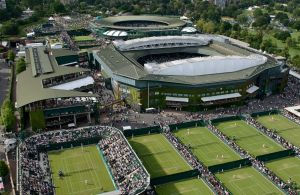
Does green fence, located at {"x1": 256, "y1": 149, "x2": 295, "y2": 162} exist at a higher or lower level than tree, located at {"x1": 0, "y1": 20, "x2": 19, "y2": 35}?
lower

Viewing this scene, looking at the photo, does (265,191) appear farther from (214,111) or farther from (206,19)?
(206,19)

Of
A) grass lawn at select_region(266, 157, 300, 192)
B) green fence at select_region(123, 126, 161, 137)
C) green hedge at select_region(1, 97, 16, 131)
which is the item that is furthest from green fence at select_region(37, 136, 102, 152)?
grass lawn at select_region(266, 157, 300, 192)

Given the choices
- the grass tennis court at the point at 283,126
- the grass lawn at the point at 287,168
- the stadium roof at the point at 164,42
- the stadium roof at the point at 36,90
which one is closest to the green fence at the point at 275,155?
the grass lawn at the point at 287,168

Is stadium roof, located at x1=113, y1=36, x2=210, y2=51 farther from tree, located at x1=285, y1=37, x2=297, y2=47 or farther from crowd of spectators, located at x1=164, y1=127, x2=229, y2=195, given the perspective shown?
crowd of spectators, located at x1=164, y1=127, x2=229, y2=195

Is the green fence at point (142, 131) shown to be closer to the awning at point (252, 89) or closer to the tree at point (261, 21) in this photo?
the awning at point (252, 89)

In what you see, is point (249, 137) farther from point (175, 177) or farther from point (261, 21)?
point (261, 21)

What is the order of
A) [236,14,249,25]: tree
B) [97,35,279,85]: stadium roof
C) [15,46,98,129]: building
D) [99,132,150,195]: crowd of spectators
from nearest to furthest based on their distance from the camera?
[99,132,150,195]: crowd of spectators, [15,46,98,129]: building, [97,35,279,85]: stadium roof, [236,14,249,25]: tree

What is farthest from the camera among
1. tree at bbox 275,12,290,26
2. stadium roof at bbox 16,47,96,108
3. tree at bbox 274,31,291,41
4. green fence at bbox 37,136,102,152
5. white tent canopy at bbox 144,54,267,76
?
tree at bbox 275,12,290,26
